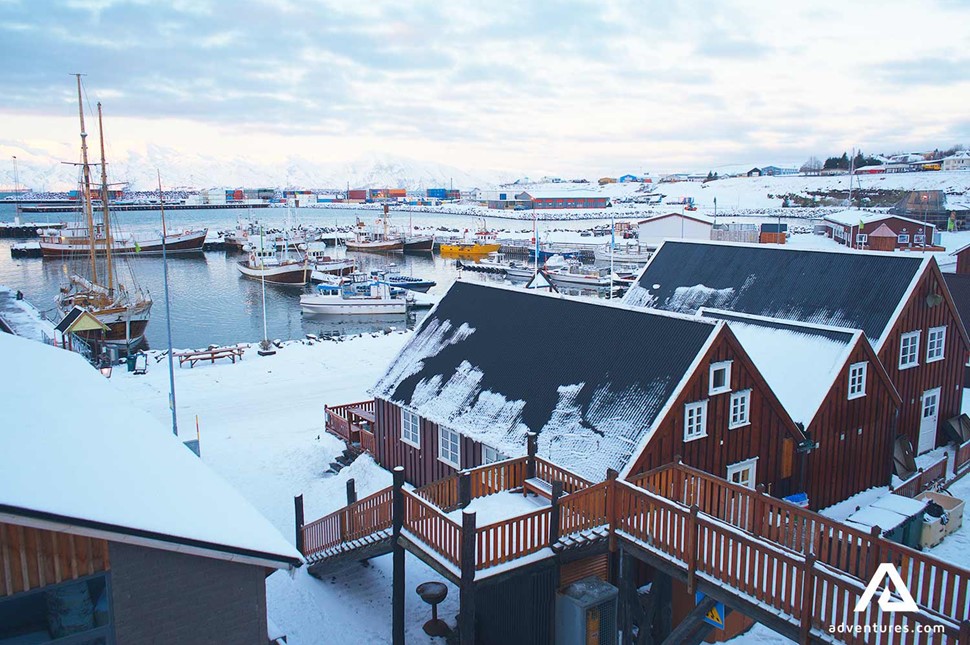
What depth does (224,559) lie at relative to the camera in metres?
8.56

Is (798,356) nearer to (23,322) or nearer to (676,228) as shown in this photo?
(23,322)

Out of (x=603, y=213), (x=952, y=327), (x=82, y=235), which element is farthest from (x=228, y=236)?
(x=952, y=327)

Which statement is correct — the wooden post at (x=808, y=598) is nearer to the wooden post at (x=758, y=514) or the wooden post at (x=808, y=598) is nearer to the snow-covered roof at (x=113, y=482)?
the wooden post at (x=758, y=514)

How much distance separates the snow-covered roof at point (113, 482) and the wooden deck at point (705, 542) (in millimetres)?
3919

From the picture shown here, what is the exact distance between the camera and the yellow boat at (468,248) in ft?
359

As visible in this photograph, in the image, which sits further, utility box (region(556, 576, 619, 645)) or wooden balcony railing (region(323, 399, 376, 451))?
wooden balcony railing (region(323, 399, 376, 451))

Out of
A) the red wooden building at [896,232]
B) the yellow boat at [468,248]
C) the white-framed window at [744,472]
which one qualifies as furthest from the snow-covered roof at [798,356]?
the yellow boat at [468,248]

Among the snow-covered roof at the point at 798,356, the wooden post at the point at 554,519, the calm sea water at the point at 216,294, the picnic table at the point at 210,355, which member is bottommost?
the calm sea water at the point at 216,294

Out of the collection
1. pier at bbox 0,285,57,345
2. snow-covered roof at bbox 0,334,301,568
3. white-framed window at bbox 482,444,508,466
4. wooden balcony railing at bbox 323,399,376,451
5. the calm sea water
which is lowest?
the calm sea water

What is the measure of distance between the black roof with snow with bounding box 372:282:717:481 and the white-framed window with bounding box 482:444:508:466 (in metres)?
0.26

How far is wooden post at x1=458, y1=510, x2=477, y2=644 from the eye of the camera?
11.6m

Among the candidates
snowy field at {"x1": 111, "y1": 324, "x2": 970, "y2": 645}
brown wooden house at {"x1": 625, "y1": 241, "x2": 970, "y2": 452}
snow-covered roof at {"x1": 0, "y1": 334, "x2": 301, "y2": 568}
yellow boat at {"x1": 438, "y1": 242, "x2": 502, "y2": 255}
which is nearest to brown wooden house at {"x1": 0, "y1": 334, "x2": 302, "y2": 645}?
snow-covered roof at {"x1": 0, "y1": 334, "x2": 301, "y2": 568}

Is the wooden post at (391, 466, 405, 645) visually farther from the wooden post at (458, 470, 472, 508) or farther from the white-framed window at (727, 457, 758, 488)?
the white-framed window at (727, 457, 758, 488)

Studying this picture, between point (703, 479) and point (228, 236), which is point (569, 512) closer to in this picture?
point (703, 479)
